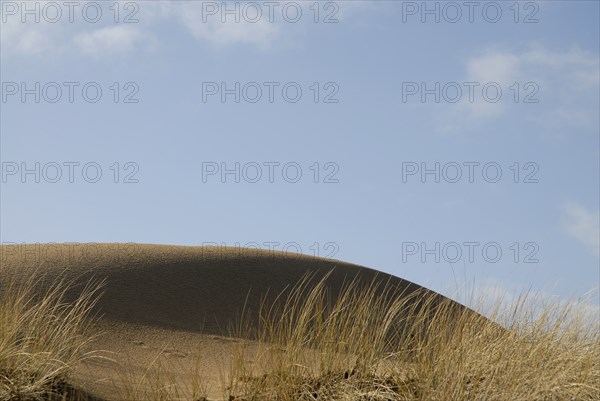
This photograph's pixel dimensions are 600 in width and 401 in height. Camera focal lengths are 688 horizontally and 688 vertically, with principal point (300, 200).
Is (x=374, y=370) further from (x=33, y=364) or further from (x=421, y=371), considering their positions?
(x=33, y=364)

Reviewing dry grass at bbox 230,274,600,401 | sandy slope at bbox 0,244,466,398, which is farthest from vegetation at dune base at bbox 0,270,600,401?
sandy slope at bbox 0,244,466,398

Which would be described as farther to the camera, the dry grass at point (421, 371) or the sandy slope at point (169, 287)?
the sandy slope at point (169, 287)

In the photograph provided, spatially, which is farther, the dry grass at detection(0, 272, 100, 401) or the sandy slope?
the sandy slope

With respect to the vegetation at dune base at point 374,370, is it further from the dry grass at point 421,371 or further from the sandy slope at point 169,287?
the sandy slope at point 169,287

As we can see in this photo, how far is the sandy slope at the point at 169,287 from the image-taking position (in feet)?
29.0

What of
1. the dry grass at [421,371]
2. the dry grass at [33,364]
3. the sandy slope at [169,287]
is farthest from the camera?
the sandy slope at [169,287]

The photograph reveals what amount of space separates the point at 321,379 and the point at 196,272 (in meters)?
6.84

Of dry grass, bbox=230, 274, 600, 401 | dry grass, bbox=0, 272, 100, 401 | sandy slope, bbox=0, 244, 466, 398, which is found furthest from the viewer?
sandy slope, bbox=0, 244, 466, 398

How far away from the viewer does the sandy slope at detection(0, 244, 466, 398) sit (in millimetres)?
8852

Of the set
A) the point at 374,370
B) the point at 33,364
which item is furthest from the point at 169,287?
the point at 374,370

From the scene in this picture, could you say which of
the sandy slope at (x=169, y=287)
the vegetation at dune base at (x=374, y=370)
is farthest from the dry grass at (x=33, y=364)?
the sandy slope at (x=169, y=287)

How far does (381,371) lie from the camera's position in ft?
18.2

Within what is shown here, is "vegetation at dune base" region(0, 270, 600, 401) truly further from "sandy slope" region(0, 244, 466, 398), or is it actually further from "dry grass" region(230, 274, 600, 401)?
"sandy slope" region(0, 244, 466, 398)

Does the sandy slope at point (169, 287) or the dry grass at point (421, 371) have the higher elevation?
the sandy slope at point (169, 287)
